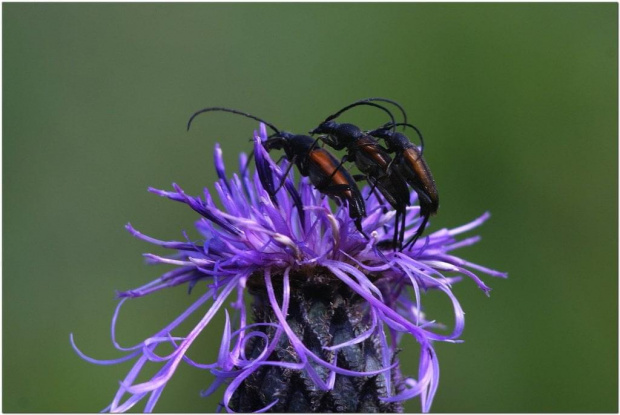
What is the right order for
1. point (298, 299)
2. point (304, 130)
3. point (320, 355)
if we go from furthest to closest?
point (304, 130) → point (298, 299) → point (320, 355)

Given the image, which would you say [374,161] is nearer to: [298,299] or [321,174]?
[321,174]

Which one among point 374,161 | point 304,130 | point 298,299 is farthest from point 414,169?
point 304,130

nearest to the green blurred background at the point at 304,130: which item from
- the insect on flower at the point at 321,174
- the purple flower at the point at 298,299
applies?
the purple flower at the point at 298,299

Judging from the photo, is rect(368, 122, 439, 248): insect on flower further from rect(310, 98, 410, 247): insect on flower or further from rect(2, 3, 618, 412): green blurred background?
rect(2, 3, 618, 412): green blurred background

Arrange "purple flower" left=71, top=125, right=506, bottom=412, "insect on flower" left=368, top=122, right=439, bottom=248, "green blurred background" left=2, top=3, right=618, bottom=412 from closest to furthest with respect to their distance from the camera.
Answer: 1. "purple flower" left=71, top=125, right=506, bottom=412
2. "insect on flower" left=368, top=122, right=439, bottom=248
3. "green blurred background" left=2, top=3, right=618, bottom=412

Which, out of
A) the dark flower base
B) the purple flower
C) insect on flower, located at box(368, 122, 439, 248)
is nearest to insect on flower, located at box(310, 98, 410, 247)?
insect on flower, located at box(368, 122, 439, 248)

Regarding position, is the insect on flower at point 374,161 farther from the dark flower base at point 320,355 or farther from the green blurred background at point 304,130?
the green blurred background at point 304,130
